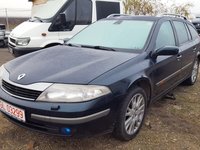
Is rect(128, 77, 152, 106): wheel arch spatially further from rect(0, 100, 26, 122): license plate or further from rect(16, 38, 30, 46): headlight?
rect(16, 38, 30, 46): headlight

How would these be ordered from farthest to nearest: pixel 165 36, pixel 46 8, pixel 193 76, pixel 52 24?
pixel 46 8 < pixel 52 24 < pixel 193 76 < pixel 165 36

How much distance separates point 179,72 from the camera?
4.62 meters

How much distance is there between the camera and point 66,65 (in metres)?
3.18

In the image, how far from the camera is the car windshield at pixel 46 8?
7066 mm

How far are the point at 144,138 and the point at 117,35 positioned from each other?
4.80 feet

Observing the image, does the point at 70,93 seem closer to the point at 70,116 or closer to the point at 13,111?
the point at 70,116

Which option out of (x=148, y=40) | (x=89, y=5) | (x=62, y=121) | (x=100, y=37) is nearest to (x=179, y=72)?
(x=148, y=40)

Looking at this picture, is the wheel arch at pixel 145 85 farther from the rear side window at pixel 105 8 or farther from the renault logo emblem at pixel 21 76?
the rear side window at pixel 105 8

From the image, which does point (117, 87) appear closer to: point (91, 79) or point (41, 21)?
point (91, 79)

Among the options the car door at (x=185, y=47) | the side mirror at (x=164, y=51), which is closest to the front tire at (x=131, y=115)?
the side mirror at (x=164, y=51)

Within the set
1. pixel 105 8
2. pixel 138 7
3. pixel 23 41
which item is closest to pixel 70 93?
pixel 23 41

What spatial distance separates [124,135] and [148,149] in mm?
311

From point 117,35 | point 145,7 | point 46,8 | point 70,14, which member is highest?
point 117,35

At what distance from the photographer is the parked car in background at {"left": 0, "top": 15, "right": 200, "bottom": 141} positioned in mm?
2723
